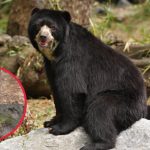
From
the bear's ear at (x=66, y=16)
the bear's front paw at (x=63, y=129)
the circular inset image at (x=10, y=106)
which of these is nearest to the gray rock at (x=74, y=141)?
the bear's front paw at (x=63, y=129)

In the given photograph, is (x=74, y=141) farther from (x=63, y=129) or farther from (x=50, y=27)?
(x=50, y=27)

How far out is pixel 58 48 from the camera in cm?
622

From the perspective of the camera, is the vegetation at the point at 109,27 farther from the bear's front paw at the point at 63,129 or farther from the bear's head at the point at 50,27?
the bear's head at the point at 50,27

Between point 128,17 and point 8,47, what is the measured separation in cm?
657

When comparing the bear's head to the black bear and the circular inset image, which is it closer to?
the black bear

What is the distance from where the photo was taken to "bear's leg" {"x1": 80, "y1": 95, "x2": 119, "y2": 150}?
5918 mm

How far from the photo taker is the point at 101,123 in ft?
19.5

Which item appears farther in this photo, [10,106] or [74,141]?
[10,106]

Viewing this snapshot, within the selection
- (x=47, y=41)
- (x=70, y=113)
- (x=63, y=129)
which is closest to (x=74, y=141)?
(x=63, y=129)

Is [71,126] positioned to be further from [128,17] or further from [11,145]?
[128,17]

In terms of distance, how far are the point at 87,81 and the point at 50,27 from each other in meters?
0.71

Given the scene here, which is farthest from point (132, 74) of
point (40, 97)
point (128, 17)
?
point (128, 17)

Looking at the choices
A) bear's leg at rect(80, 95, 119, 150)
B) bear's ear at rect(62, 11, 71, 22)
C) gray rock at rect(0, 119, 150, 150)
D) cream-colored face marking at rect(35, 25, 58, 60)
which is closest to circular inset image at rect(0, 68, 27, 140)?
gray rock at rect(0, 119, 150, 150)

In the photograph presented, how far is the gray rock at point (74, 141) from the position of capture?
594 centimetres
